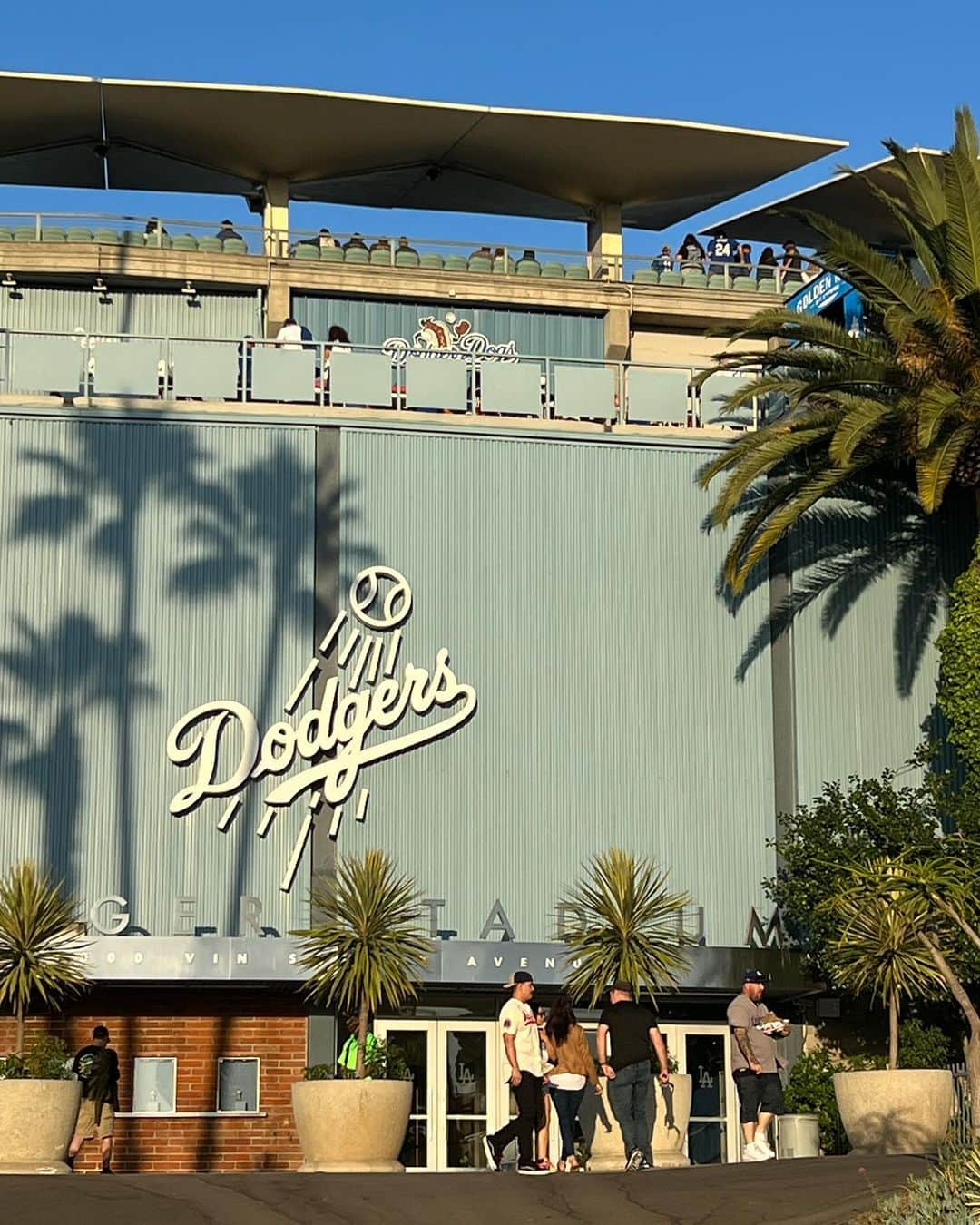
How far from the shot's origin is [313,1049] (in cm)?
2953

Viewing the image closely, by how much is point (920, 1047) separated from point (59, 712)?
12.4 metres

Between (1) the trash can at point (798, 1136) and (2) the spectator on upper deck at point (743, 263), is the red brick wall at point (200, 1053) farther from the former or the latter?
(2) the spectator on upper deck at point (743, 263)

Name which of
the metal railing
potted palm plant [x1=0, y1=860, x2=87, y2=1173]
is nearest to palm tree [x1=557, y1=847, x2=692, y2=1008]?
potted palm plant [x1=0, y1=860, x2=87, y2=1173]

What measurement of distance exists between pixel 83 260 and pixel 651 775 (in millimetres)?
15390

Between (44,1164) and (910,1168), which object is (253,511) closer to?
Result: (44,1164)

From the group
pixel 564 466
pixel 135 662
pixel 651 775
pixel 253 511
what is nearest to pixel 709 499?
pixel 564 466

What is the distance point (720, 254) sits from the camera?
4300 cm

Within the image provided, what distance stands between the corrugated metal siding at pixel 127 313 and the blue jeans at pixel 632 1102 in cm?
2170

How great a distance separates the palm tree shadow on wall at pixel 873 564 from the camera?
106ft

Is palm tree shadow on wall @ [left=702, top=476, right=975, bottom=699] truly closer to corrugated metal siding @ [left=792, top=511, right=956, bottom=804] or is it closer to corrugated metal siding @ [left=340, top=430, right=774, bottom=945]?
corrugated metal siding @ [left=792, top=511, right=956, bottom=804]

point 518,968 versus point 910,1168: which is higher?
point 518,968

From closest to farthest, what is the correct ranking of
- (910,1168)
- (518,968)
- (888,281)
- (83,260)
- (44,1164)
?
(910,1168) → (44,1164) → (518,968) → (888,281) → (83,260)

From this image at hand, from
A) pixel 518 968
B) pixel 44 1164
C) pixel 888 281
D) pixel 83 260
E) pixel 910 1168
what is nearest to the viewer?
pixel 910 1168

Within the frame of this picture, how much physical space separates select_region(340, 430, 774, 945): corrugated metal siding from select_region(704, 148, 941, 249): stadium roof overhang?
1176 centimetres
